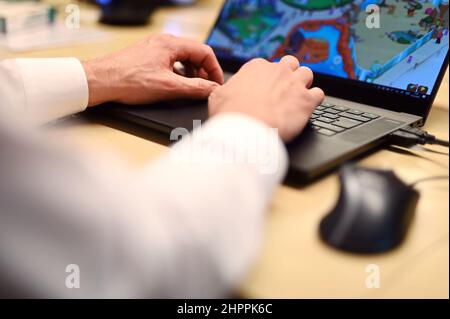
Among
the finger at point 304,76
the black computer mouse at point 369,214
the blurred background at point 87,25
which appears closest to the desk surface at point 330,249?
the black computer mouse at point 369,214

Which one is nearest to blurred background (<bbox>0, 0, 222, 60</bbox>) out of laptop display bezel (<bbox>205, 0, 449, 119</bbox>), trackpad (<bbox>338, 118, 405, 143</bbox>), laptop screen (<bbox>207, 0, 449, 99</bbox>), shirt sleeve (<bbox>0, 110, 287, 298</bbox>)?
laptop screen (<bbox>207, 0, 449, 99</bbox>)

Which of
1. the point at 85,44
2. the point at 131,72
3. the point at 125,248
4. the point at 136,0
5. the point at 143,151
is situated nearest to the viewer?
the point at 125,248

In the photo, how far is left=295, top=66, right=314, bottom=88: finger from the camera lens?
667 mm

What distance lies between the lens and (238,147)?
0.47 meters

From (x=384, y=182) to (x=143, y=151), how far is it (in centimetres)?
30

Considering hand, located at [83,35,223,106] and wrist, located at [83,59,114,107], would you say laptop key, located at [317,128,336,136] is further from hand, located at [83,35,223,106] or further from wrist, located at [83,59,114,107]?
wrist, located at [83,59,114,107]

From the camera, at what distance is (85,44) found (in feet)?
4.03

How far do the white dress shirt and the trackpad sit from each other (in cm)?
23

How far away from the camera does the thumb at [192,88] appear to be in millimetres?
752

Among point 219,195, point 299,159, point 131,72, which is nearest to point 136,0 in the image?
point 131,72

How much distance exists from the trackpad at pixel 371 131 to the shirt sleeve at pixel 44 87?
37 cm

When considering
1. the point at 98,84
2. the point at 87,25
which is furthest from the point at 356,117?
the point at 87,25

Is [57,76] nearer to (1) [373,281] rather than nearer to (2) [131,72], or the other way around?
(2) [131,72]

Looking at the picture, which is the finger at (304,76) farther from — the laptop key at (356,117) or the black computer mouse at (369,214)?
the black computer mouse at (369,214)
